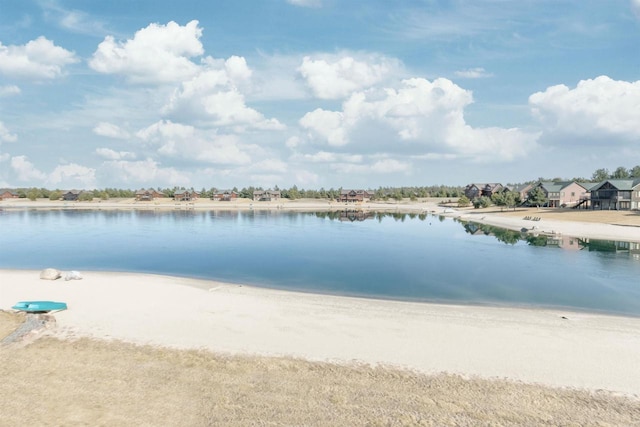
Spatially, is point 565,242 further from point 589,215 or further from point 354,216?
point 354,216

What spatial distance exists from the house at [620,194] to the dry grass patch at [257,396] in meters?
102

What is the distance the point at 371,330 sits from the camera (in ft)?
65.9

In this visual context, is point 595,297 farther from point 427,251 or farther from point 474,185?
point 474,185

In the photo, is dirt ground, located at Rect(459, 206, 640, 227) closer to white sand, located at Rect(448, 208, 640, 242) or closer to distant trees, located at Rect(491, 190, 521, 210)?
white sand, located at Rect(448, 208, 640, 242)

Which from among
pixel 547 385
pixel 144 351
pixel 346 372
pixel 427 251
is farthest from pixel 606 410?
pixel 427 251

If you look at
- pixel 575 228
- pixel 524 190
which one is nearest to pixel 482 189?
pixel 524 190

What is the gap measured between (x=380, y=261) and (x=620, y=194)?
8021 centimetres

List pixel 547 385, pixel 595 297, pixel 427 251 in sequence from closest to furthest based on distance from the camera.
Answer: pixel 547 385, pixel 595 297, pixel 427 251

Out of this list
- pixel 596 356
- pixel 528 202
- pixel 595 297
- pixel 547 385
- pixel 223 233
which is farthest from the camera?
Answer: pixel 528 202

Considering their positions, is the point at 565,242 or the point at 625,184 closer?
the point at 565,242

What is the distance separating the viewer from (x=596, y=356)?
55.4 feet

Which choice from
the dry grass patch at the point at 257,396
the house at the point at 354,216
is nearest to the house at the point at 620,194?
the house at the point at 354,216

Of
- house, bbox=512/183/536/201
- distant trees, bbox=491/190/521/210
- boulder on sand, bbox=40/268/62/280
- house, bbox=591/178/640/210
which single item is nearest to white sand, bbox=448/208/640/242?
house, bbox=591/178/640/210

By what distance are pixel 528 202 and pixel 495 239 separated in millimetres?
60934
